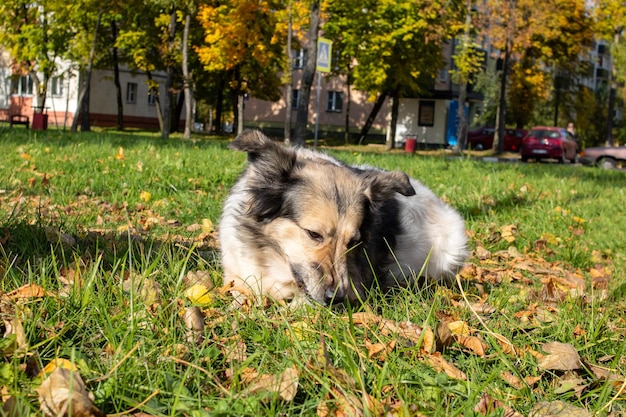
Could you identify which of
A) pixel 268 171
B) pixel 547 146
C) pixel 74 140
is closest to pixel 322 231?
pixel 268 171

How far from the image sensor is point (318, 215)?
3617mm

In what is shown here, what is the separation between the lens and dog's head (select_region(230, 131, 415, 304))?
353 centimetres

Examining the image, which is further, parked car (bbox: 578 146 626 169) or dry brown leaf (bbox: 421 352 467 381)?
parked car (bbox: 578 146 626 169)

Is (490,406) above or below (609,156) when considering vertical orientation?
below

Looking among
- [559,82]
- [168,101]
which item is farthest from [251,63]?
[559,82]

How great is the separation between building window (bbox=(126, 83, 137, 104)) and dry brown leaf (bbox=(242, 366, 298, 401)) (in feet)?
185

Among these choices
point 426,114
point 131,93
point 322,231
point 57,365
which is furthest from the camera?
point 426,114

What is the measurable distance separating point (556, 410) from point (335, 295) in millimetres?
1213

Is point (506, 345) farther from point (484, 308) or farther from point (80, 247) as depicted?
point (80, 247)

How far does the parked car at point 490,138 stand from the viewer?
169 feet

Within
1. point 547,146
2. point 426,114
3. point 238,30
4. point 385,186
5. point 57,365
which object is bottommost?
point 57,365

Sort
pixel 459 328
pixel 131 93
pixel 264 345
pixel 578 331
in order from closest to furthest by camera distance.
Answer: pixel 264 345, pixel 459 328, pixel 578 331, pixel 131 93

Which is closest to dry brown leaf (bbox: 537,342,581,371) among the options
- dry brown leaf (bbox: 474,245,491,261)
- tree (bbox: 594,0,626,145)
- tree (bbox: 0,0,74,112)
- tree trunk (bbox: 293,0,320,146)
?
dry brown leaf (bbox: 474,245,491,261)

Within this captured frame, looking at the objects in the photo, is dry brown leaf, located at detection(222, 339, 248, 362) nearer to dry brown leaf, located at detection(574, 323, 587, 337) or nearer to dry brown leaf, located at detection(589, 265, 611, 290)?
dry brown leaf, located at detection(574, 323, 587, 337)
